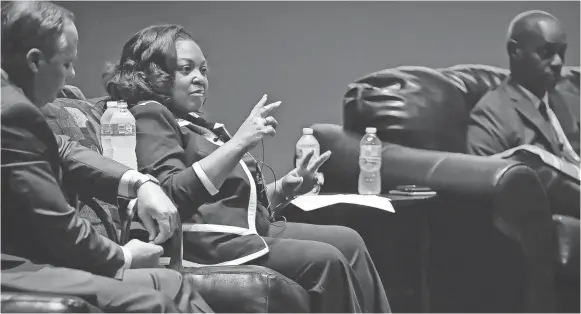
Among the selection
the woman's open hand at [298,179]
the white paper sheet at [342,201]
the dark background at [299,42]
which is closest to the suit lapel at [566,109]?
the dark background at [299,42]

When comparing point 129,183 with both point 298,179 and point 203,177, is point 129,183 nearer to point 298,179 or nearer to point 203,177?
point 203,177

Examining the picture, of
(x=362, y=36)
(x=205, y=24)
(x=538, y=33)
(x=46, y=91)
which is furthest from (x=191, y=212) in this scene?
(x=538, y=33)

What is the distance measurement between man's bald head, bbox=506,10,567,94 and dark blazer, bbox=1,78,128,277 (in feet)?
6.15

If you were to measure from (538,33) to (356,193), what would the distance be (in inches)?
35.3

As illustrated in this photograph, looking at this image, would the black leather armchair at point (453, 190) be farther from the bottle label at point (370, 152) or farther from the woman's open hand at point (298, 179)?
the woman's open hand at point (298, 179)

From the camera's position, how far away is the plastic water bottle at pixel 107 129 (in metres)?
1.73

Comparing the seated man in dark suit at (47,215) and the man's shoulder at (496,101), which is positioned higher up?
the seated man in dark suit at (47,215)

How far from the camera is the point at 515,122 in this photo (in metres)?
2.71

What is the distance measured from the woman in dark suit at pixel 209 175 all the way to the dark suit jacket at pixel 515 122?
36.8 inches

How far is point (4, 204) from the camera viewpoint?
1.24m

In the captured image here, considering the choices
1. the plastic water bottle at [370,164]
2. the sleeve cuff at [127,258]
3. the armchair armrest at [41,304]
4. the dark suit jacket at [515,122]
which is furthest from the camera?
the dark suit jacket at [515,122]

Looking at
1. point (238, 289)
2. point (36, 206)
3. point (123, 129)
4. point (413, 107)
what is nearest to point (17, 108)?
point (36, 206)

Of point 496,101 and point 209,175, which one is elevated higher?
point 209,175

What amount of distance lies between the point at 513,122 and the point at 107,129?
A: 156 cm
